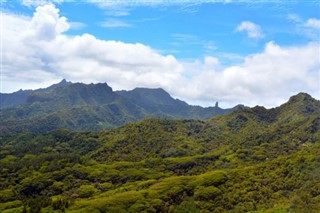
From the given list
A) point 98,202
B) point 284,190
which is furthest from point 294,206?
point 98,202

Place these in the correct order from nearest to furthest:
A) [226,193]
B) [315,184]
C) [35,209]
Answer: [315,184] → [35,209] → [226,193]

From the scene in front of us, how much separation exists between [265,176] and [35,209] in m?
104

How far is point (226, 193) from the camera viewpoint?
169750mm

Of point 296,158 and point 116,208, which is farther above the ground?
point 296,158

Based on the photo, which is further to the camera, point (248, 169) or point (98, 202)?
point (248, 169)

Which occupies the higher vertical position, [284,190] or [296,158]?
[296,158]

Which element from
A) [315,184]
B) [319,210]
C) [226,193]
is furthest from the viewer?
[226,193]

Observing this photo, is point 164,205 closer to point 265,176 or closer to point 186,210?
point 186,210

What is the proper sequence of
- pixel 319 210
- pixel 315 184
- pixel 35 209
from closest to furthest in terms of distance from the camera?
pixel 319 210
pixel 315 184
pixel 35 209

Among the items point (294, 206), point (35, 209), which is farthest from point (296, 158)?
point (35, 209)

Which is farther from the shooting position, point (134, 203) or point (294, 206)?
point (134, 203)

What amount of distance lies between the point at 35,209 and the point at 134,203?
4184 cm

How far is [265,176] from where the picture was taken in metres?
178

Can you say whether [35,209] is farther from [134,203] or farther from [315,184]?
[315,184]
